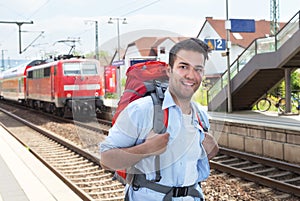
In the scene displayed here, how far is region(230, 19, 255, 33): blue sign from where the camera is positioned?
15.0 metres

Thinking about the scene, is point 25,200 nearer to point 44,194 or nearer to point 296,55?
point 44,194

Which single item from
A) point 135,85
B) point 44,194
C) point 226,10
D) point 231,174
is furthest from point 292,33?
point 135,85

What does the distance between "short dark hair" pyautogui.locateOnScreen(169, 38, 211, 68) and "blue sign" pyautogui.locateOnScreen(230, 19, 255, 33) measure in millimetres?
13569

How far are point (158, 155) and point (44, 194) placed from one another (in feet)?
15.3

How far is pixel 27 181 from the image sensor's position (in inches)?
272

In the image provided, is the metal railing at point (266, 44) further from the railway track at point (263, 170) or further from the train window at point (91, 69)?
the train window at point (91, 69)

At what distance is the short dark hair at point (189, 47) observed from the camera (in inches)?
72.6

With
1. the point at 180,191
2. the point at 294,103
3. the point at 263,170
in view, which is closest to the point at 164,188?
the point at 180,191

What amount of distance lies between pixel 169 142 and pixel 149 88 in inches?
10.9

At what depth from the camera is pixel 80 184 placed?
734 centimetres

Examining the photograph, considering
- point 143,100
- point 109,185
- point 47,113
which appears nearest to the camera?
point 143,100

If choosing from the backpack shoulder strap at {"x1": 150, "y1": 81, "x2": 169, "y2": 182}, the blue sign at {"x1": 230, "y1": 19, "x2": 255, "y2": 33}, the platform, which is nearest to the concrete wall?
the platform

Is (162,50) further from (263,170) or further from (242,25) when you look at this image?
(242,25)

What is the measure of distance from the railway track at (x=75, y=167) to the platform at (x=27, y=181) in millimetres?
225
